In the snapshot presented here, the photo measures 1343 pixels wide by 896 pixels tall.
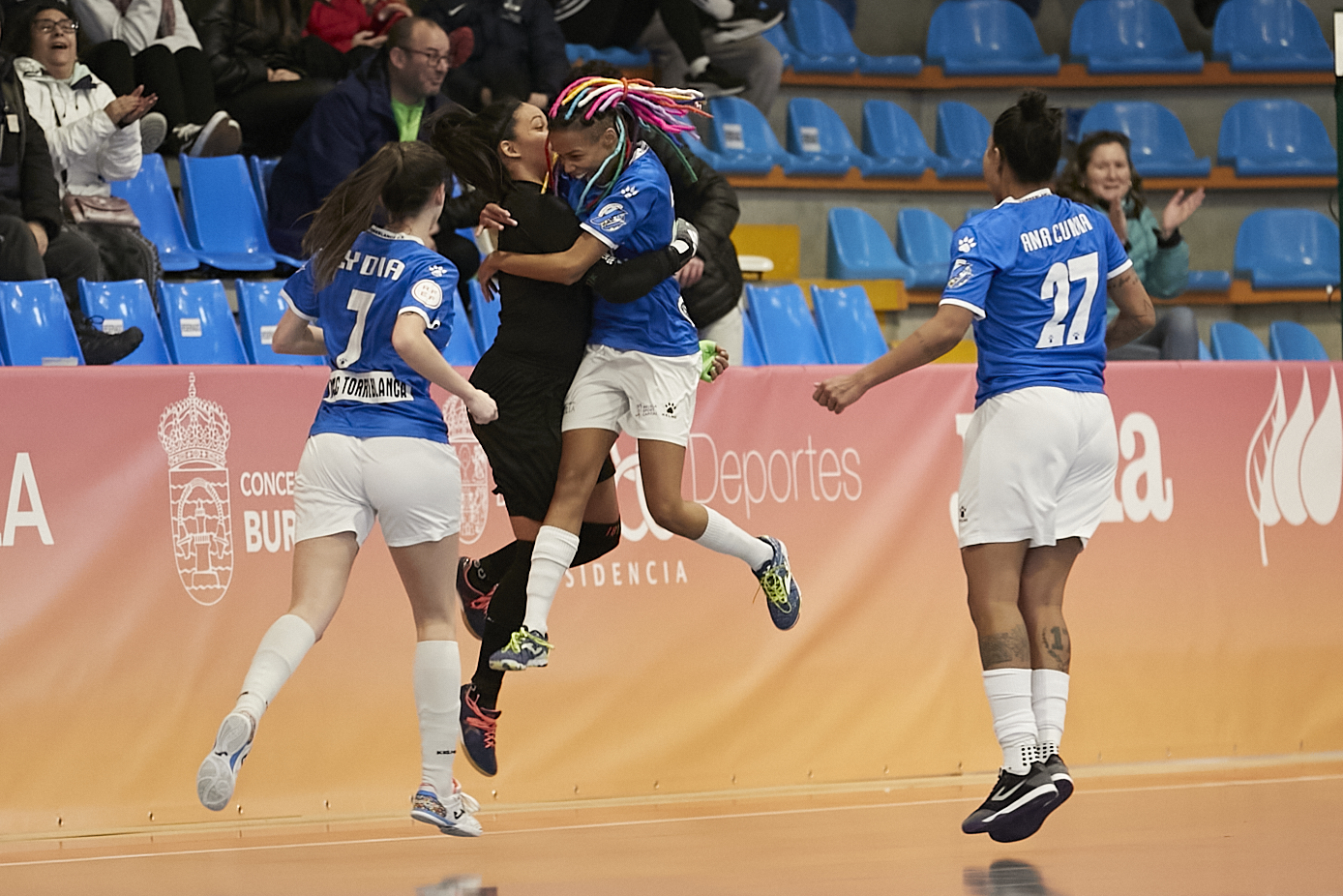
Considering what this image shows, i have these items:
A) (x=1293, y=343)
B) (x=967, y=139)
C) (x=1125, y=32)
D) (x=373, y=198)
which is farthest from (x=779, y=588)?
(x=1125, y=32)

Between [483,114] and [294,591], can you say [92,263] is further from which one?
[294,591]

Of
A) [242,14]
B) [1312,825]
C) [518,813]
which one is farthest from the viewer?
[242,14]

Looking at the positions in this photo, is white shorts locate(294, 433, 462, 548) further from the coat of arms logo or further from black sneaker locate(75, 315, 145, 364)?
black sneaker locate(75, 315, 145, 364)

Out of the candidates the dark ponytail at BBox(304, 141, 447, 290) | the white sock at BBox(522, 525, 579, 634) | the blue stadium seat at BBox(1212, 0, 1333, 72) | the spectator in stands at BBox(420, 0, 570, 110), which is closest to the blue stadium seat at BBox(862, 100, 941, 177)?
the blue stadium seat at BBox(1212, 0, 1333, 72)

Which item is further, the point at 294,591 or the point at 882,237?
the point at 882,237

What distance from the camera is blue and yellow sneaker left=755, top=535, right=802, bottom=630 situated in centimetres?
577

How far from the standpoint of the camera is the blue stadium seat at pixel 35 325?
7309 mm

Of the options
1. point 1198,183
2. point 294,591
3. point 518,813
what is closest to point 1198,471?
point 518,813

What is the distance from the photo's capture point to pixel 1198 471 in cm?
723

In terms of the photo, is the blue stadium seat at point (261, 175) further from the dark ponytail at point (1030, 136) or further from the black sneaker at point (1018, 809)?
the black sneaker at point (1018, 809)

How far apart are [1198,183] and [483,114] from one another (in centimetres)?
821

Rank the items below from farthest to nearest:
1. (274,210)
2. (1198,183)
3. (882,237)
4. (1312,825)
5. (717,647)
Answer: (1198,183) < (882,237) < (274,210) < (717,647) < (1312,825)

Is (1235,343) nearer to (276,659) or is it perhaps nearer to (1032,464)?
(1032,464)

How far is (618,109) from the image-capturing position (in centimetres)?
527
